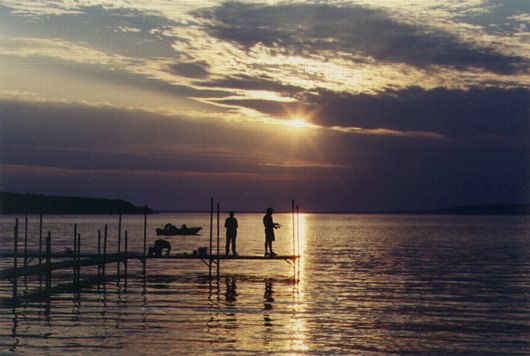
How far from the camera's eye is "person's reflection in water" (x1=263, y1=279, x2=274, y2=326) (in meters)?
24.5

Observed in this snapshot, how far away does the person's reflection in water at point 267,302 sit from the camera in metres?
24.5

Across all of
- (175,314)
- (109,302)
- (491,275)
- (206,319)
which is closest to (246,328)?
(206,319)

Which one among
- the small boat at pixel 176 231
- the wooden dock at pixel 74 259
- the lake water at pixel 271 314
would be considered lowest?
the lake water at pixel 271 314

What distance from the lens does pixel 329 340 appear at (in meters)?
21.0

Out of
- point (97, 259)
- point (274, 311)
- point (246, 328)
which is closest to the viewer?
point (246, 328)

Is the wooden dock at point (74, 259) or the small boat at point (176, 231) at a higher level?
the small boat at point (176, 231)

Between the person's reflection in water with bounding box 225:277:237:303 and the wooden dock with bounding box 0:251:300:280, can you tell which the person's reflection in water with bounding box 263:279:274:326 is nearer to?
the person's reflection in water with bounding box 225:277:237:303

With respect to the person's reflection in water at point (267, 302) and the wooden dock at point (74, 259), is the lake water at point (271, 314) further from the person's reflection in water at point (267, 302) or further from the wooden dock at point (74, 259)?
the wooden dock at point (74, 259)

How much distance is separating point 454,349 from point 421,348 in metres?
0.88

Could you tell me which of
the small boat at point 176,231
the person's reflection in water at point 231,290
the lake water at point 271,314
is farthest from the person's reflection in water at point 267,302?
the small boat at point 176,231

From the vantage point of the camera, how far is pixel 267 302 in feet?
98.2

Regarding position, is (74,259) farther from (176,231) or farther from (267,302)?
(176,231)

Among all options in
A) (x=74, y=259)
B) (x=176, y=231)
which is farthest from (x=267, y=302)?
(x=176, y=231)

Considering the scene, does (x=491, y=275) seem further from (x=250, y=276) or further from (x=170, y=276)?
(x=170, y=276)
